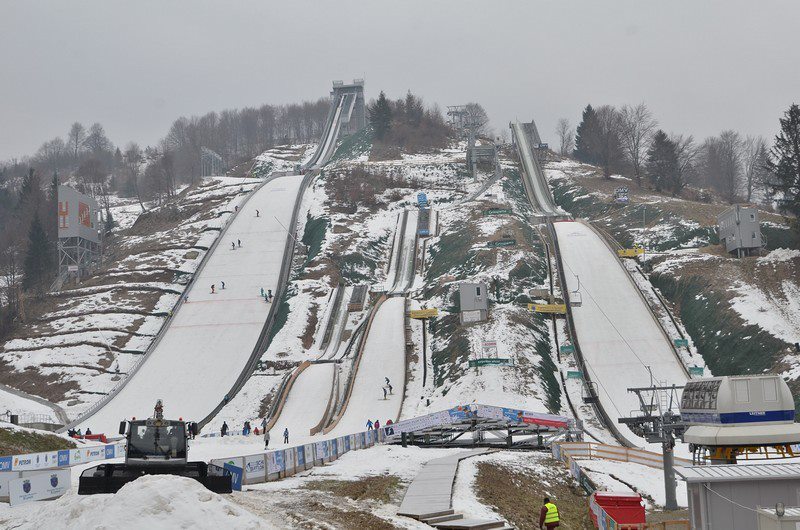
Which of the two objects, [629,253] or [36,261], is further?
[36,261]

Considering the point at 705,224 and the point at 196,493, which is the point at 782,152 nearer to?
the point at 705,224

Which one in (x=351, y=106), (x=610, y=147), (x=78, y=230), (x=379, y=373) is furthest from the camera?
(x=351, y=106)

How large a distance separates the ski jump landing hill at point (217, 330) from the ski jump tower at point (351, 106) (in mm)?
59462

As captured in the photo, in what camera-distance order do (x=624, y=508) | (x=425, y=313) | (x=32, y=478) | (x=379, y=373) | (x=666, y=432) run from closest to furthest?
(x=624, y=508), (x=32, y=478), (x=666, y=432), (x=379, y=373), (x=425, y=313)

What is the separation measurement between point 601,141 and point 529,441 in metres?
95.5

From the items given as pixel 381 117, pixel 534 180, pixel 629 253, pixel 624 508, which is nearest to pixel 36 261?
pixel 381 117

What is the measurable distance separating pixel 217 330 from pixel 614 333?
3366 cm

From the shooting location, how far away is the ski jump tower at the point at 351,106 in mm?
168250

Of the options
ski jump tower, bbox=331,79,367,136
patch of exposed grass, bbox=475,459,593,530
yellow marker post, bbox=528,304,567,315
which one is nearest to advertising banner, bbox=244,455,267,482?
patch of exposed grass, bbox=475,459,593,530

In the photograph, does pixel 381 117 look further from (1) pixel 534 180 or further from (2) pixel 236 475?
(2) pixel 236 475

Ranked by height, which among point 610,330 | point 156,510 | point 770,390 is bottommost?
point 156,510

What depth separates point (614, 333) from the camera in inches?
2522

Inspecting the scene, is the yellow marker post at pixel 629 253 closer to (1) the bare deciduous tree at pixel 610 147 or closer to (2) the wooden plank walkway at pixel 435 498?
(1) the bare deciduous tree at pixel 610 147

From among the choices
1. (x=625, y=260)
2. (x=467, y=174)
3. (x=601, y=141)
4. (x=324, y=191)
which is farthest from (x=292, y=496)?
(x=601, y=141)
